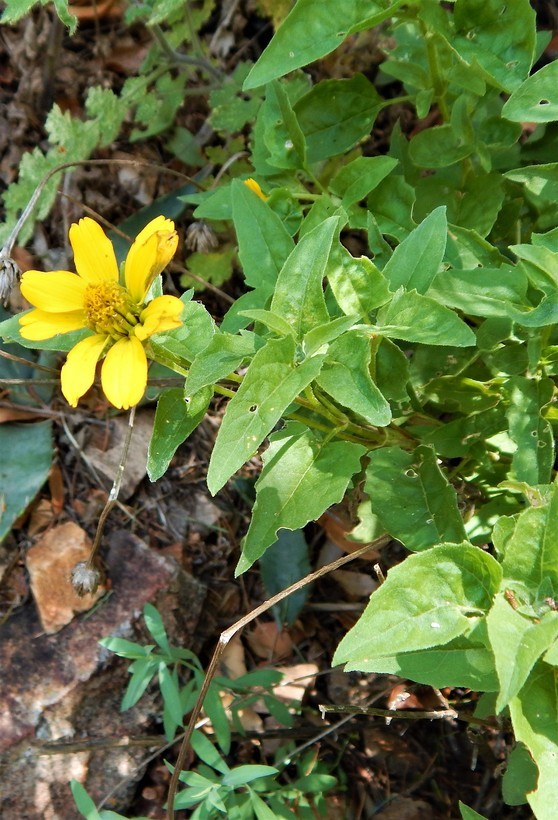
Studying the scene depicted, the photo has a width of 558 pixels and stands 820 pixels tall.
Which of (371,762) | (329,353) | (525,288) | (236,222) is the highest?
(236,222)

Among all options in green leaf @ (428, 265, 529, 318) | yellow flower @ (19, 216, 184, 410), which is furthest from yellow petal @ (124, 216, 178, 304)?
green leaf @ (428, 265, 529, 318)

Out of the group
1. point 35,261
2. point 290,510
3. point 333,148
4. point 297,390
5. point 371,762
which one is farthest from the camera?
point 35,261

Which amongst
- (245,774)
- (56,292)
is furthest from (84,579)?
(56,292)

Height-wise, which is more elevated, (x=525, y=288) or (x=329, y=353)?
(x=329, y=353)

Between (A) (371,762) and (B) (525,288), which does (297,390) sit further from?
(A) (371,762)

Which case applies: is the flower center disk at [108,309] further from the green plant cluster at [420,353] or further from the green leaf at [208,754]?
the green leaf at [208,754]

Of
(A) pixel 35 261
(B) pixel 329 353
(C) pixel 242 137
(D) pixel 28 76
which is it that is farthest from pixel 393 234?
(D) pixel 28 76
